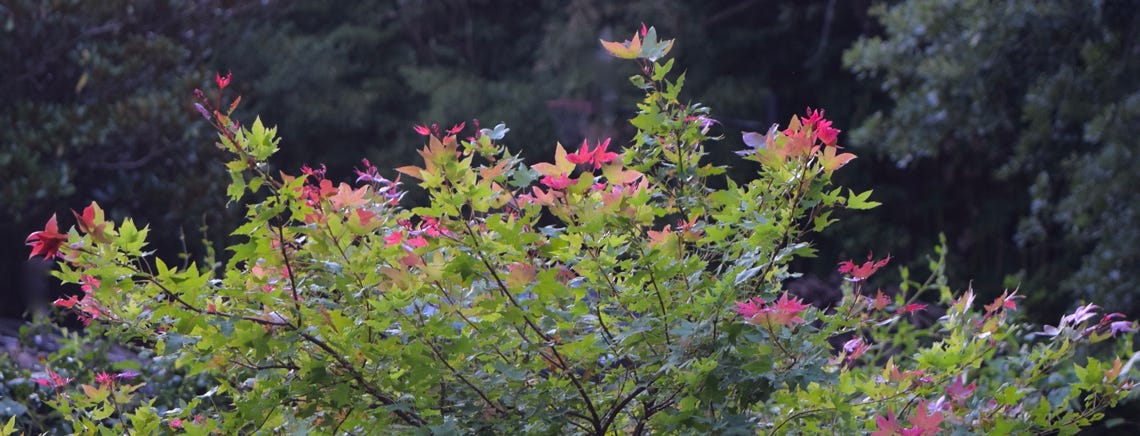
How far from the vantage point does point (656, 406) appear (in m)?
1.81

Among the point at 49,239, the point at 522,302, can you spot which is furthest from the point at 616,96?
the point at 49,239

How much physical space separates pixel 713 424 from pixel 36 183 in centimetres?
603

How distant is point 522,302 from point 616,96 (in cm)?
848

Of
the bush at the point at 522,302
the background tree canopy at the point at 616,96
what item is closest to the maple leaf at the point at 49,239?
the bush at the point at 522,302

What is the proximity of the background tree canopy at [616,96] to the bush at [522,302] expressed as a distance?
1024 mm

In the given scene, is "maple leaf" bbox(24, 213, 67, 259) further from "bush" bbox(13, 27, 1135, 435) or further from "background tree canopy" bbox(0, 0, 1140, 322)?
"background tree canopy" bbox(0, 0, 1140, 322)

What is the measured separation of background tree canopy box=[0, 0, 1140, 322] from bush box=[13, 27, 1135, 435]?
3.36ft

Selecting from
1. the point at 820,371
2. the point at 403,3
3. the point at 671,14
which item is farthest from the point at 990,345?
the point at 403,3

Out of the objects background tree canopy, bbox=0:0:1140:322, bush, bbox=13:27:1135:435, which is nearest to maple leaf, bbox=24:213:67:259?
bush, bbox=13:27:1135:435

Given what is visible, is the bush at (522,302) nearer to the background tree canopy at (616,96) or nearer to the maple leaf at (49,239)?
the maple leaf at (49,239)

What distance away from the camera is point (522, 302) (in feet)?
5.46

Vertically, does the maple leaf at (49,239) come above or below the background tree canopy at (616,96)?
below

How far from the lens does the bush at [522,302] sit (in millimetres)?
1556

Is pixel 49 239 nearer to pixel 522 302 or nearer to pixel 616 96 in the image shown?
pixel 522 302
